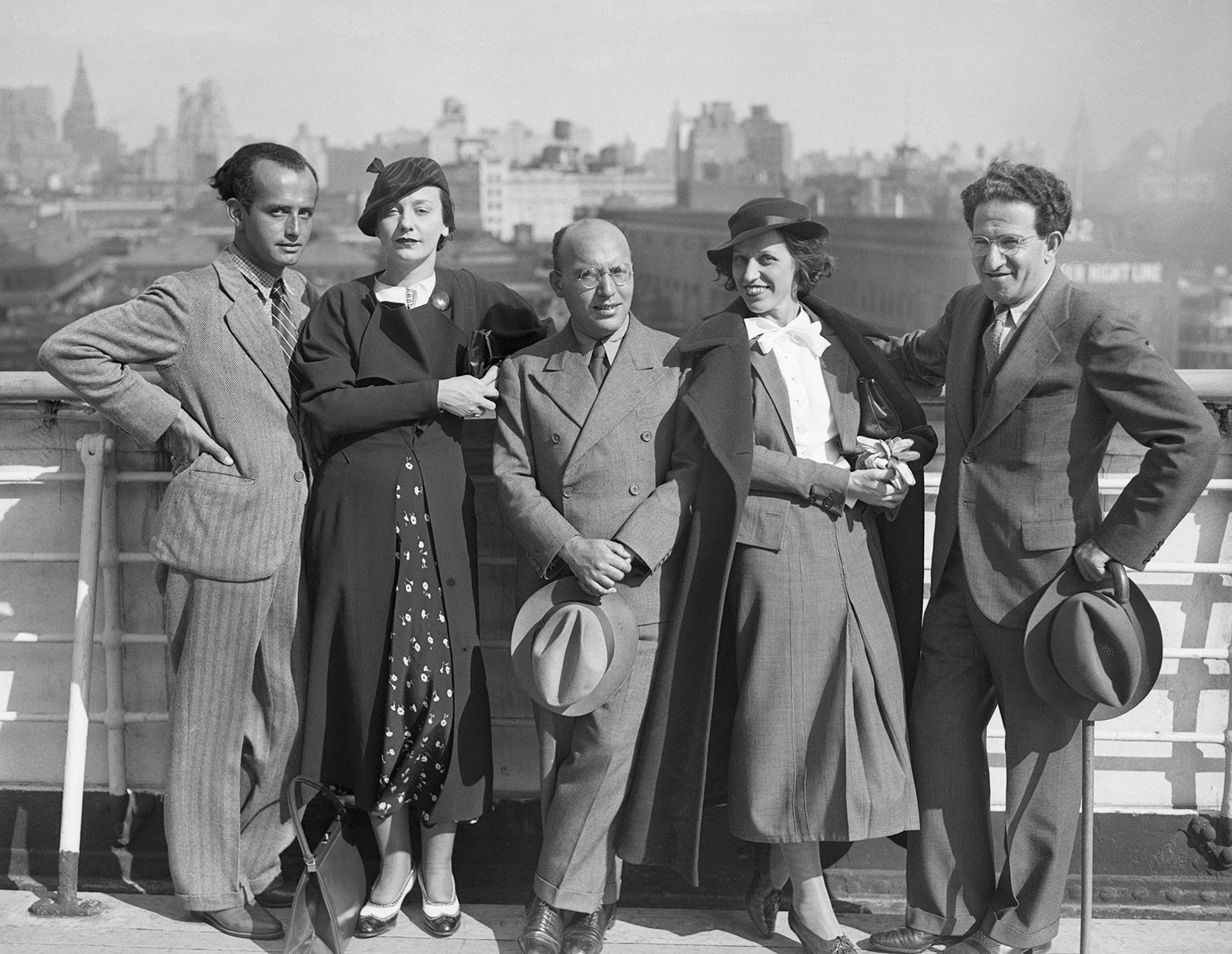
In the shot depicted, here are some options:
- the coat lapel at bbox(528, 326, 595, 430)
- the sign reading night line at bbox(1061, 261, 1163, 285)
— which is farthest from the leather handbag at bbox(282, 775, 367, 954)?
the sign reading night line at bbox(1061, 261, 1163, 285)

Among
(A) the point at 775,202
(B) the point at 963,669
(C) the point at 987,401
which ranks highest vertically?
(A) the point at 775,202

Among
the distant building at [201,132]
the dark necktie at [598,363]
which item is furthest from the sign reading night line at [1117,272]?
the dark necktie at [598,363]

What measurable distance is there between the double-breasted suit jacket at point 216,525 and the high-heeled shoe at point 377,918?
0.28 meters

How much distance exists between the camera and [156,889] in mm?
3023

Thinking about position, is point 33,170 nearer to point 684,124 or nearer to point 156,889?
point 684,124

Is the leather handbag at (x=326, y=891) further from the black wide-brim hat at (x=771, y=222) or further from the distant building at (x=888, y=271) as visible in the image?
the distant building at (x=888, y=271)

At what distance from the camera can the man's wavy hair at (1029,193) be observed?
249cm

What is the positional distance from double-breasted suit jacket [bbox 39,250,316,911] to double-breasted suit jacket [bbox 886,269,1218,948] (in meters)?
1.31

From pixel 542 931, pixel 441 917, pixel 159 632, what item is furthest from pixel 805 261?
pixel 159 632

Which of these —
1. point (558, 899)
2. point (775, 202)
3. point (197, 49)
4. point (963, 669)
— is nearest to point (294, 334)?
point (775, 202)

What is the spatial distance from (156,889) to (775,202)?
2025 mm

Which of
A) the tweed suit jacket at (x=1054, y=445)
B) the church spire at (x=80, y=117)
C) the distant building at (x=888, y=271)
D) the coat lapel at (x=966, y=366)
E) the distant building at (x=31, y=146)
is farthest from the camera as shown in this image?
the church spire at (x=80, y=117)

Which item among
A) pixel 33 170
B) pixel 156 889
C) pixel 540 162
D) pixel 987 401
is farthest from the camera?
pixel 33 170

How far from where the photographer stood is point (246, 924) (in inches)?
111
